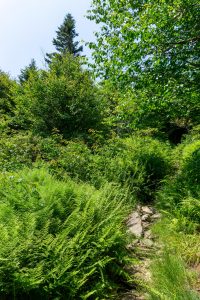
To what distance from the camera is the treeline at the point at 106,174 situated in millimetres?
3312

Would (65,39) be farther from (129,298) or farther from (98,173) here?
(129,298)

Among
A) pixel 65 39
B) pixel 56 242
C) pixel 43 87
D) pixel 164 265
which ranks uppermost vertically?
pixel 65 39

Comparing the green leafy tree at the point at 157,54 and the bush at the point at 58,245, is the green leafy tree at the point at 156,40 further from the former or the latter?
the bush at the point at 58,245

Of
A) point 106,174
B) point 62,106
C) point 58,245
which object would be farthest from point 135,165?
point 62,106

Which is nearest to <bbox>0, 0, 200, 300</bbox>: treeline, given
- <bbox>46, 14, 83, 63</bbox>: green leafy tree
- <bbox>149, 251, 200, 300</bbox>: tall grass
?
<bbox>149, 251, 200, 300</bbox>: tall grass

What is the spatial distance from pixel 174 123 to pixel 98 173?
11.5m

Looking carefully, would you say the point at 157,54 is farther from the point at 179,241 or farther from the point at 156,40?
the point at 179,241

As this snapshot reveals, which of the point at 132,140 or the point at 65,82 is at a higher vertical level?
the point at 65,82

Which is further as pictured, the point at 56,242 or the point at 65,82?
the point at 65,82

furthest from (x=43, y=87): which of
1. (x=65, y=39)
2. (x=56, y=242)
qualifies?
(x=65, y=39)

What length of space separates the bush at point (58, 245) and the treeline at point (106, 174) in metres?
0.01

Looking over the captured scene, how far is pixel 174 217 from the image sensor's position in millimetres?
5371

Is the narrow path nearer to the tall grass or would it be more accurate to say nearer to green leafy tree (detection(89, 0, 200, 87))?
the tall grass

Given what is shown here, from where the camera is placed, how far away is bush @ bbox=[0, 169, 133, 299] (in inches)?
124
